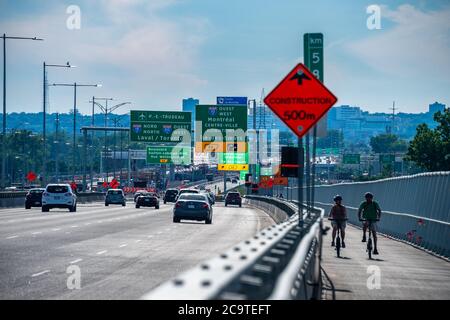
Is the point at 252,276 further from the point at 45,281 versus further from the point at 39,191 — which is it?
the point at 39,191

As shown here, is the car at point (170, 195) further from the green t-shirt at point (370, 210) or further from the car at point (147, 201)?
the green t-shirt at point (370, 210)

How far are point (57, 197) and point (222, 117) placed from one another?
27811 mm

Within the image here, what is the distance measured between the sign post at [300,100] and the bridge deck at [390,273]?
252 centimetres

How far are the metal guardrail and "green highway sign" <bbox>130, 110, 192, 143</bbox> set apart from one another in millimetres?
78181

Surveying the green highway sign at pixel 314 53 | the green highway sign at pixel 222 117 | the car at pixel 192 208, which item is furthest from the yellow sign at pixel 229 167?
the green highway sign at pixel 314 53

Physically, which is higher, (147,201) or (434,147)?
(434,147)

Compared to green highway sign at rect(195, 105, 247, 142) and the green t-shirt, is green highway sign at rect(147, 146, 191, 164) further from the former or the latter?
the green t-shirt

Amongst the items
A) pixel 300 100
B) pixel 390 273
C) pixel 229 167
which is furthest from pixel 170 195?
pixel 300 100

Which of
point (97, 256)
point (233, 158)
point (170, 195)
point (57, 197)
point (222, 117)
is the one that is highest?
point (222, 117)

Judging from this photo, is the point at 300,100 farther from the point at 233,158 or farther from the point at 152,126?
the point at 233,158

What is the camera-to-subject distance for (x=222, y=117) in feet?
299

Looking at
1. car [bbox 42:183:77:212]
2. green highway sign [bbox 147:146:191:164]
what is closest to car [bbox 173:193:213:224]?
car [bbox 42:183:77:212]

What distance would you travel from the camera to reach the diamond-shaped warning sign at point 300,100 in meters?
21.4
